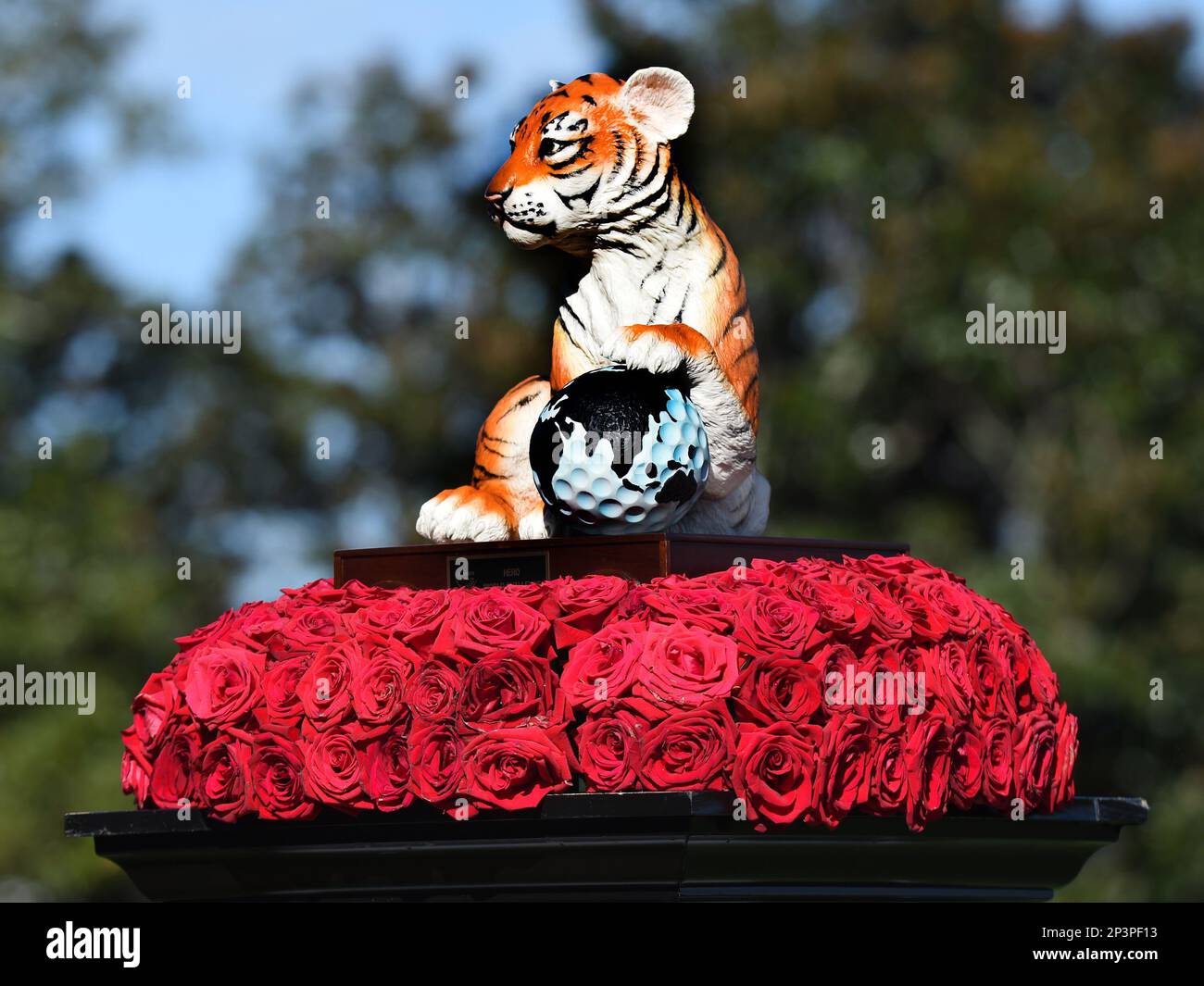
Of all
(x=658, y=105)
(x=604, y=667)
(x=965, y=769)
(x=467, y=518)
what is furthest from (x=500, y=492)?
(x=965, y=769)

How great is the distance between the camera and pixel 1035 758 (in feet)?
18.4

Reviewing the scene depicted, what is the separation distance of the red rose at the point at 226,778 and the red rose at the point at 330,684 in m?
0.22

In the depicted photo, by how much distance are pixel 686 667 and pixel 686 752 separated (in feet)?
0.77

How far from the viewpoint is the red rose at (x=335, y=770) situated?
5.19 meters

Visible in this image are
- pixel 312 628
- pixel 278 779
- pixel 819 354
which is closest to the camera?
pixel 278 779

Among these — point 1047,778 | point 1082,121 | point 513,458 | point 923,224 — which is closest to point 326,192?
point 923,224

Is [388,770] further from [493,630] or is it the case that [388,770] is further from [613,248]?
[613,248]

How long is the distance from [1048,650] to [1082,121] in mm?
5256

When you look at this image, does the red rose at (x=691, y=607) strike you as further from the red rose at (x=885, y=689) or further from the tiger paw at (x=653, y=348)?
the tiger paw at (x=653, y=348)

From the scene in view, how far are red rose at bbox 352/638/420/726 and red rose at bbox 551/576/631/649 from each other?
0.40 meters

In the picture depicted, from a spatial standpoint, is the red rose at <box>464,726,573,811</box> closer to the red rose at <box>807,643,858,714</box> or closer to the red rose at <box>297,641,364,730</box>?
the red rose at <box>297,641,364,730</box>

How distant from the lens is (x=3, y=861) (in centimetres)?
1468

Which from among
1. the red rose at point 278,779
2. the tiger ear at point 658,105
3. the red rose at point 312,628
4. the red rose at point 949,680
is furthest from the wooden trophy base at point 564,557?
the tiger ear at point 658,105
